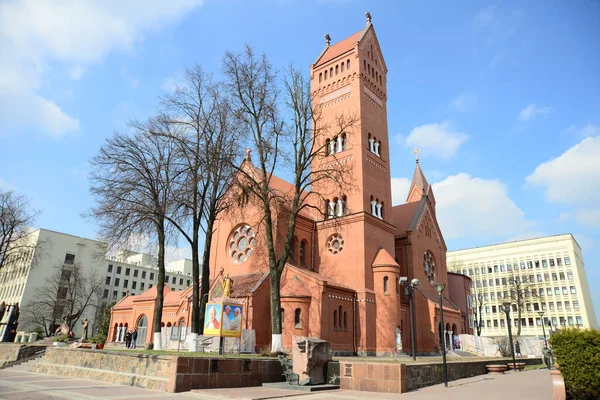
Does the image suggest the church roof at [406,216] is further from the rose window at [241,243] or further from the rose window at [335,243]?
the rose window at [241,243]

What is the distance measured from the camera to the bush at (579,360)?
9.95 meters

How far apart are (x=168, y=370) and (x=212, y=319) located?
3.82 metres

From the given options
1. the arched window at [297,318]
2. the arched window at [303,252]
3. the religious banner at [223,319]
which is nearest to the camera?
the religious banner at [223,319]

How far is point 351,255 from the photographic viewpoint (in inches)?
1135

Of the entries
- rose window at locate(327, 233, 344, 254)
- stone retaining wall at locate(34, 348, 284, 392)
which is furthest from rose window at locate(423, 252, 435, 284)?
stone retaining wall at locate(34, 348, 284, 392)

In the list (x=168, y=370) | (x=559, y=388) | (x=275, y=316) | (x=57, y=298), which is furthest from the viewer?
(x=57, y=298)

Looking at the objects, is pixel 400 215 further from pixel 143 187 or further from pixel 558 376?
pixel 558 376

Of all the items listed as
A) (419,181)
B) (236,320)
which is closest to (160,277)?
(236,320)

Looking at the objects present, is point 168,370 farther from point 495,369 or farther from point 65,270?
point 65,270

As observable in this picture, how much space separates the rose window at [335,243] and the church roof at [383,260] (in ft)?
8.77

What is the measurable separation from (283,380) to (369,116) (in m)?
23.3

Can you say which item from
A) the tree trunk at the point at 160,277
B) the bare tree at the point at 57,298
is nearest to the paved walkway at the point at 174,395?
the tree trunk at the point at 160,277

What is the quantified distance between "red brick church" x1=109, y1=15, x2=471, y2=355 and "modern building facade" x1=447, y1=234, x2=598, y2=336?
37.6m

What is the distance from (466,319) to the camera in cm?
4078
